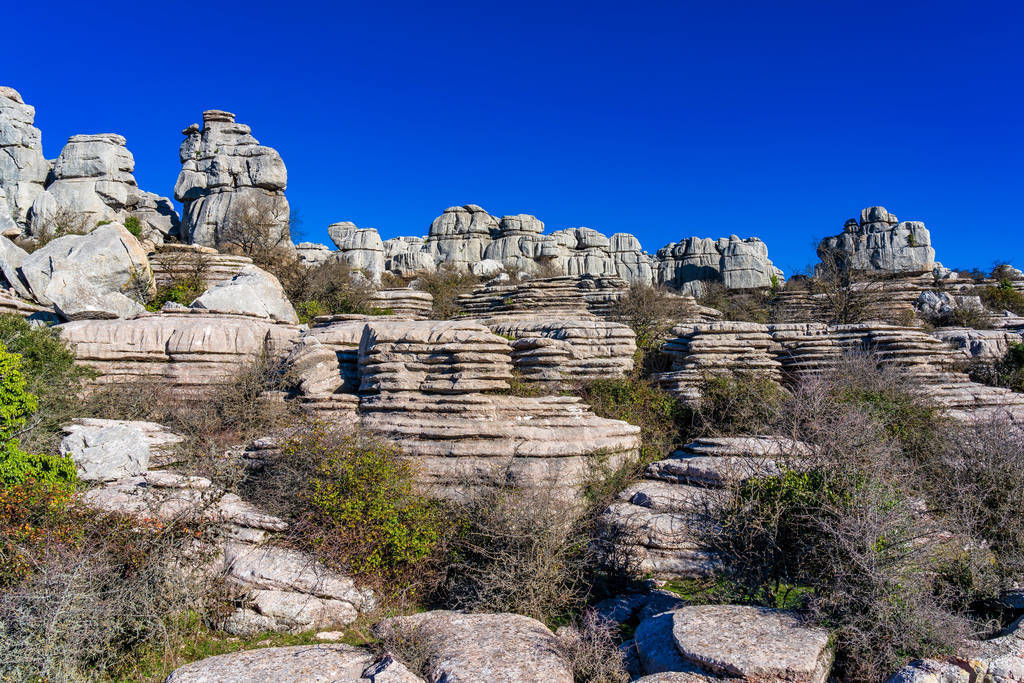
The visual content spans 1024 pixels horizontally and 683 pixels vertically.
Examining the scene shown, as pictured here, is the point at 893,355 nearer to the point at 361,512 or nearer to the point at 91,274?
the point at 361,512

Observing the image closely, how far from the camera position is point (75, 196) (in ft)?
81.0

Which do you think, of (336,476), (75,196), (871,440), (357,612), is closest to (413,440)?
(336,476)

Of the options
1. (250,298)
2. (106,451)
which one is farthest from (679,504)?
(250,298)

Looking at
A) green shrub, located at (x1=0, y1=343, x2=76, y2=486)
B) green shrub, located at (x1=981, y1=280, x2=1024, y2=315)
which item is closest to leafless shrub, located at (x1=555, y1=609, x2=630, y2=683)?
green shrub, located at (x1=0, y1=343, x2=76, y2=486)

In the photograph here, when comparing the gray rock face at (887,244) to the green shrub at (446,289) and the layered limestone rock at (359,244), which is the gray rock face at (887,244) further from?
the layered limestone rock at (359,244)

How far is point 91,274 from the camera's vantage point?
12258 mm

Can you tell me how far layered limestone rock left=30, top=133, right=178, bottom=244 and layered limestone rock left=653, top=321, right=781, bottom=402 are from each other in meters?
21.5

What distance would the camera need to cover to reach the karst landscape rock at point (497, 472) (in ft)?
16.0

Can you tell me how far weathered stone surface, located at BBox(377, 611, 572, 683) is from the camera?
4.66 m

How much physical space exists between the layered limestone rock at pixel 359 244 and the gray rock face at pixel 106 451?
25.8m

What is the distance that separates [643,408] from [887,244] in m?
28.8

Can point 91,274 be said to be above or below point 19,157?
below

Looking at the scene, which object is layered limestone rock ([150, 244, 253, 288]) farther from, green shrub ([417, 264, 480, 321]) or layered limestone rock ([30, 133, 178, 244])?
layered limestone rock ([30, 133, 178, 244])

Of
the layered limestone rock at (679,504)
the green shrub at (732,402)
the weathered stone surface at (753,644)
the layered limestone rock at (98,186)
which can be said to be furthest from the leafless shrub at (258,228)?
the weathered stone surface at (753,644)
